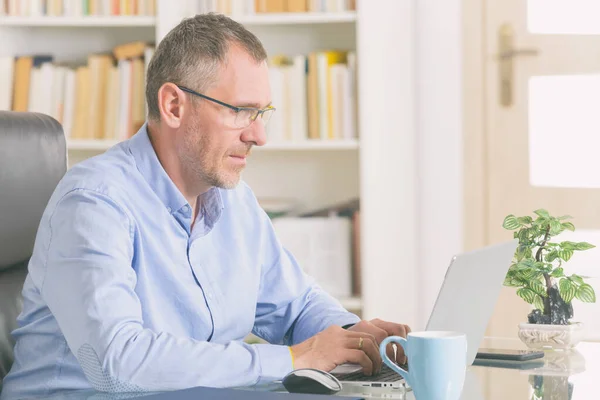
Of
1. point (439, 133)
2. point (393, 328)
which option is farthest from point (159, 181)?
point (439, 133)

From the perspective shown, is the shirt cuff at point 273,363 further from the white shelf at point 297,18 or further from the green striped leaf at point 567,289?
the white shelf at point 297,18

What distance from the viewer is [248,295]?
5.27ft

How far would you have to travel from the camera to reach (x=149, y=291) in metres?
1.42

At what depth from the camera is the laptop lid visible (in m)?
1.14

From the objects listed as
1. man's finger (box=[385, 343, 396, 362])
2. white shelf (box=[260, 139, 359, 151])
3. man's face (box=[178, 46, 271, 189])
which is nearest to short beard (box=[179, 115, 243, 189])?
man's face (box=[178, 46, 271, 189])

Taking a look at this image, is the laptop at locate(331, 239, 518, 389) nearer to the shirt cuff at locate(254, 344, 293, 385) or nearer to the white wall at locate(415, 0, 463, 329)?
the shirt cuff at locate(254, 344, 293, 385)

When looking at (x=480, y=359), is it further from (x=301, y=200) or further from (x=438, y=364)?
(x=301, y=200)

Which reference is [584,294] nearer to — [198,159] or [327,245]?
[198,159]

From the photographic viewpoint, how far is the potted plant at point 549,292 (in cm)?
149

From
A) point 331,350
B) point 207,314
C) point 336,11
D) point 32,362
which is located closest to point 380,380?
point 331,350

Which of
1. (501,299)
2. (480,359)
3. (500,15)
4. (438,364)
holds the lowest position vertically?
(501,299)

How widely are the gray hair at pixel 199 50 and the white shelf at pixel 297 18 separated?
1.45 m

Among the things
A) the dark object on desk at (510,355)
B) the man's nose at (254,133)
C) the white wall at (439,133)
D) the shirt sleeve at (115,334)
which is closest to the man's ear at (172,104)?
the man's nose at (254,133)

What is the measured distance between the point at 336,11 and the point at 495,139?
2.37 ft
